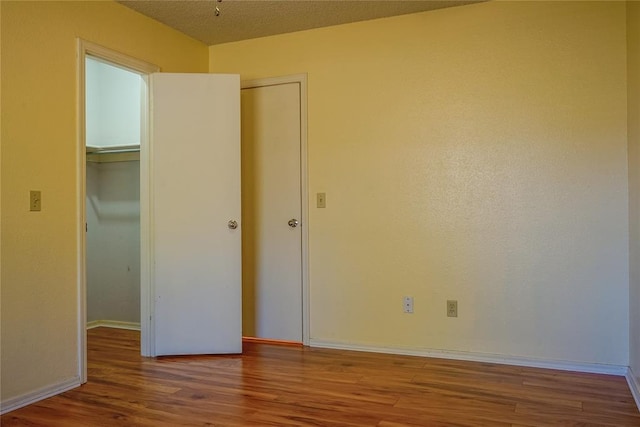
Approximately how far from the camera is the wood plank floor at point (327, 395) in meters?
2.40

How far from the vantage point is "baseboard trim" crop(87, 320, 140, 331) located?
4.38m

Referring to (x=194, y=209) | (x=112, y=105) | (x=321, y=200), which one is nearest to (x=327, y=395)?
(x=321, y=200)

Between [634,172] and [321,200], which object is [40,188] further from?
[634,172]

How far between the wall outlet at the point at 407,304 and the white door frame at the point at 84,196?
69.6 inches

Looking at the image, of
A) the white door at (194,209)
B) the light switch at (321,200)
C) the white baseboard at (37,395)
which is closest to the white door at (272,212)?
the light switch at (321,200)

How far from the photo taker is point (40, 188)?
8.89ft

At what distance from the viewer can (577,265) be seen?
10.1 feet

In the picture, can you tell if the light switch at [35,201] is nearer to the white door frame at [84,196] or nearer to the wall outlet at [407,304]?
the white door frame at [84,196]

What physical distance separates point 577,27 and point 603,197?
3.42ft

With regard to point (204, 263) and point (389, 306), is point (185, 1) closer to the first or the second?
point (204, 263)

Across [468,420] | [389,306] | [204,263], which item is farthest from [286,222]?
[468,420]

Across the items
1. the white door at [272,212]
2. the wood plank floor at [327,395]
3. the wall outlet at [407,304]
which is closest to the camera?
the wood plank floor at [327,395]

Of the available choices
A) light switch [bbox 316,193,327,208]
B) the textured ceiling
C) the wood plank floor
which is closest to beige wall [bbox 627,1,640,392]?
the wood plank floor

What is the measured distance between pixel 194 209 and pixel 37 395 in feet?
4.72
